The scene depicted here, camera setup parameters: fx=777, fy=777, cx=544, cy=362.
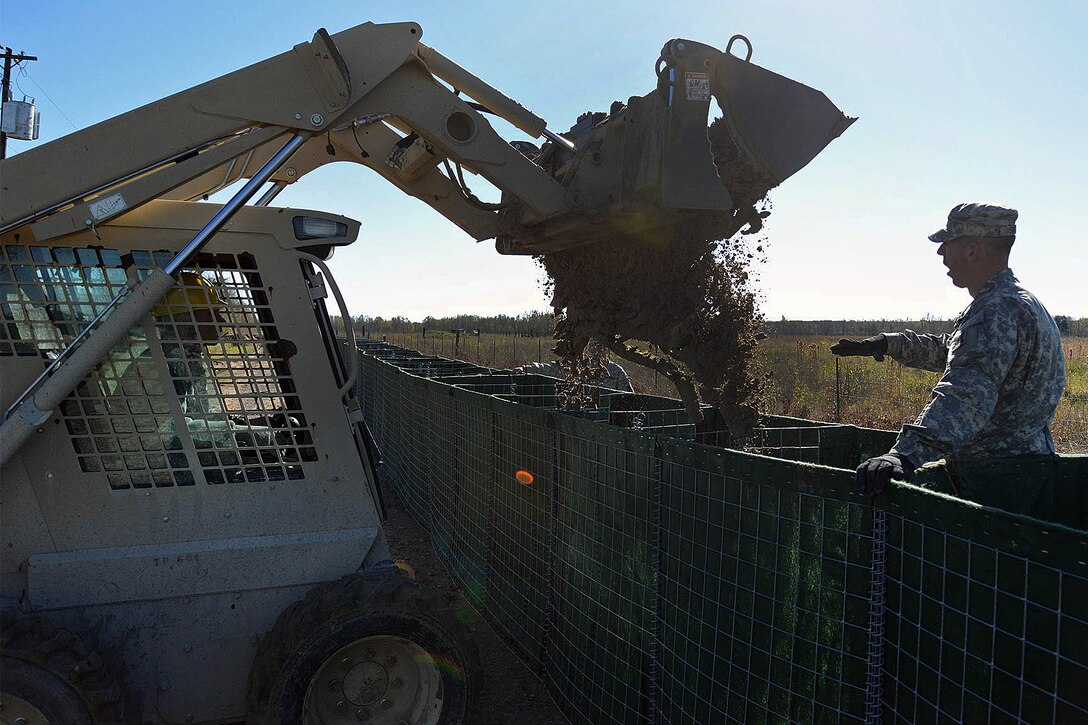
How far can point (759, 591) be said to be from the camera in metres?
3.26

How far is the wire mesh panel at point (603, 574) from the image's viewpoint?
4.07 m

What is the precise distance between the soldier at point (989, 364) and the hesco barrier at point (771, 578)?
0.68ft

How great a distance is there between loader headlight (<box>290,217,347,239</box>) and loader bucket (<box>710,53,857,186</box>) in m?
2.39

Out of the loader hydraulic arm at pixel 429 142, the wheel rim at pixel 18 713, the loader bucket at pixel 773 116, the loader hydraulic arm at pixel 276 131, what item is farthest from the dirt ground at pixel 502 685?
the loader bucket at pixel 773 116

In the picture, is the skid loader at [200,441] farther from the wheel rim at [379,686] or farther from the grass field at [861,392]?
the grass field at [861,392]

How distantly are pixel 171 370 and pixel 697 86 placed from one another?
10.8 ft

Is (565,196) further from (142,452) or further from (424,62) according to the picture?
(142,452)

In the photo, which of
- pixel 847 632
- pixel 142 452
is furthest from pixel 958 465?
pixel 142 452

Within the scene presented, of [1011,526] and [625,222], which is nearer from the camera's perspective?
[1011,526]

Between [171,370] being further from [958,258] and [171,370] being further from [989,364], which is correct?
[958,258]

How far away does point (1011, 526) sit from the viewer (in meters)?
2.26

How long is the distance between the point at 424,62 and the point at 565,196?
116cm

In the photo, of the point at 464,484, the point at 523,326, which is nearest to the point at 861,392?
the point at 464,484

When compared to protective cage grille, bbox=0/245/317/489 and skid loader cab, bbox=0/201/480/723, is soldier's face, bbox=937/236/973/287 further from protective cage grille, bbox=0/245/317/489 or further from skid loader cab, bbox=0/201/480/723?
protective cage grille, bbox=0/245/317/489
